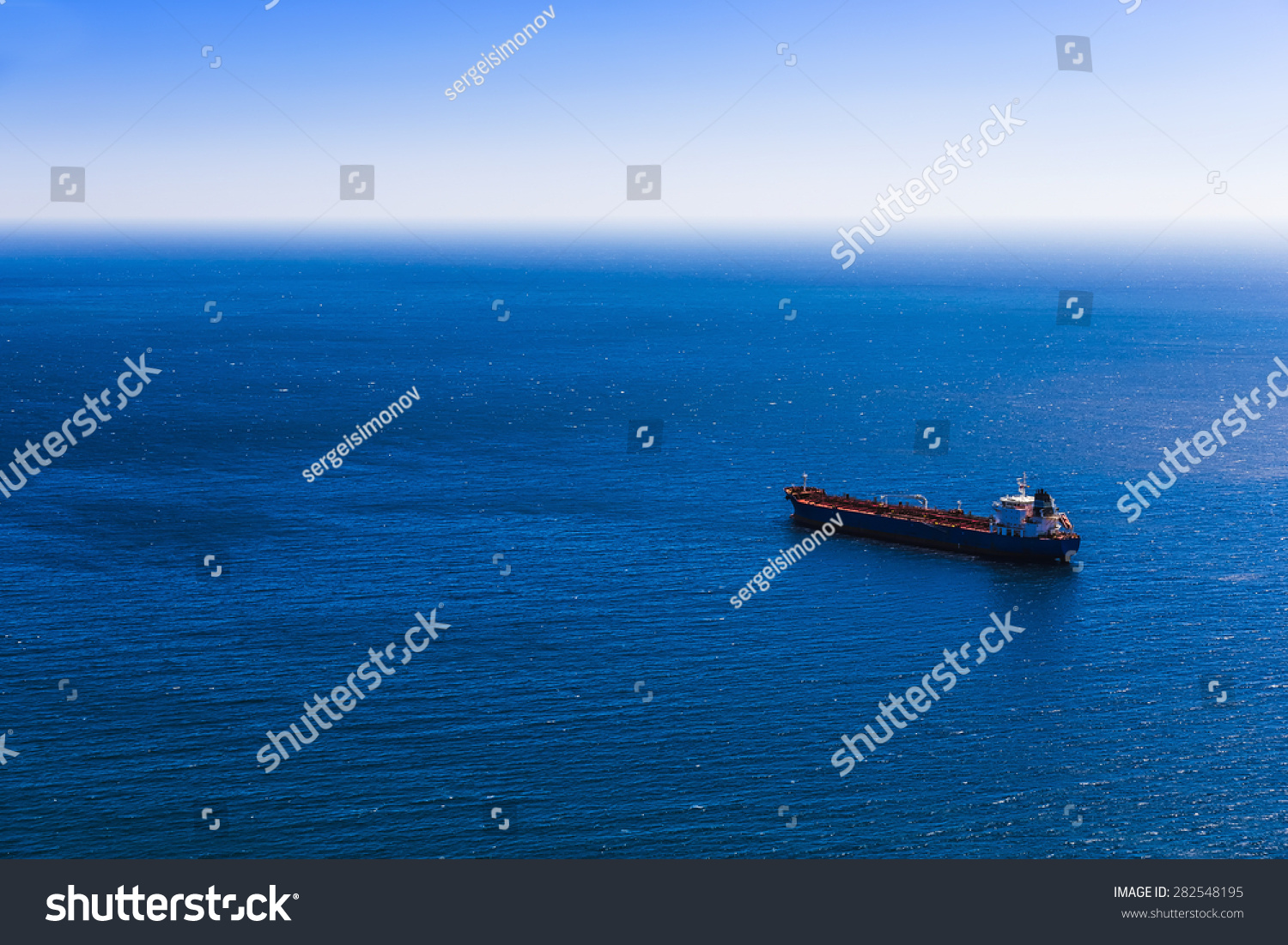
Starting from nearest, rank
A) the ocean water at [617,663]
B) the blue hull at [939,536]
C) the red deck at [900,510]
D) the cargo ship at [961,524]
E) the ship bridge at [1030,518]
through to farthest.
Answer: the ocean water at [617,663], the blue hull at [939,536], the cargo ship at [961,524], the ship bridge at [1030,518], the red deck at [900,510]

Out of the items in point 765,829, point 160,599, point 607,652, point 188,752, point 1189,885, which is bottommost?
point 1189,885

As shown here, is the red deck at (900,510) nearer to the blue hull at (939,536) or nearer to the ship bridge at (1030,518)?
the blue hull at (939,536)

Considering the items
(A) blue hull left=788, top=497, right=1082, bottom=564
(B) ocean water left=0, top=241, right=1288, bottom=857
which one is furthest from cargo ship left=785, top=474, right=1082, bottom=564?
(B) ocean water left=0, top=241, right=1288, bottom=857

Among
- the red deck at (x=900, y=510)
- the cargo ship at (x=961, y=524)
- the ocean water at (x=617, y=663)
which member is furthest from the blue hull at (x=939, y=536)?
the ocean water at (x=617, y=663)

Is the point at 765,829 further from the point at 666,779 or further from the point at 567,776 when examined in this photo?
the point at 567,776

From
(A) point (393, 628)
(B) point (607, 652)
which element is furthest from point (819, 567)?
(A) point (393, 628)

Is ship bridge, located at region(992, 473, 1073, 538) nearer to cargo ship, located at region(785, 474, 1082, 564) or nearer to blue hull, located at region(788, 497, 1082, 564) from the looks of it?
cargo ship, located at region(785, 474, 1082, 564)

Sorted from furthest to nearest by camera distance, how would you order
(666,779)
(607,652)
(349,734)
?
(607,652) < (349,734) < (666,779)
